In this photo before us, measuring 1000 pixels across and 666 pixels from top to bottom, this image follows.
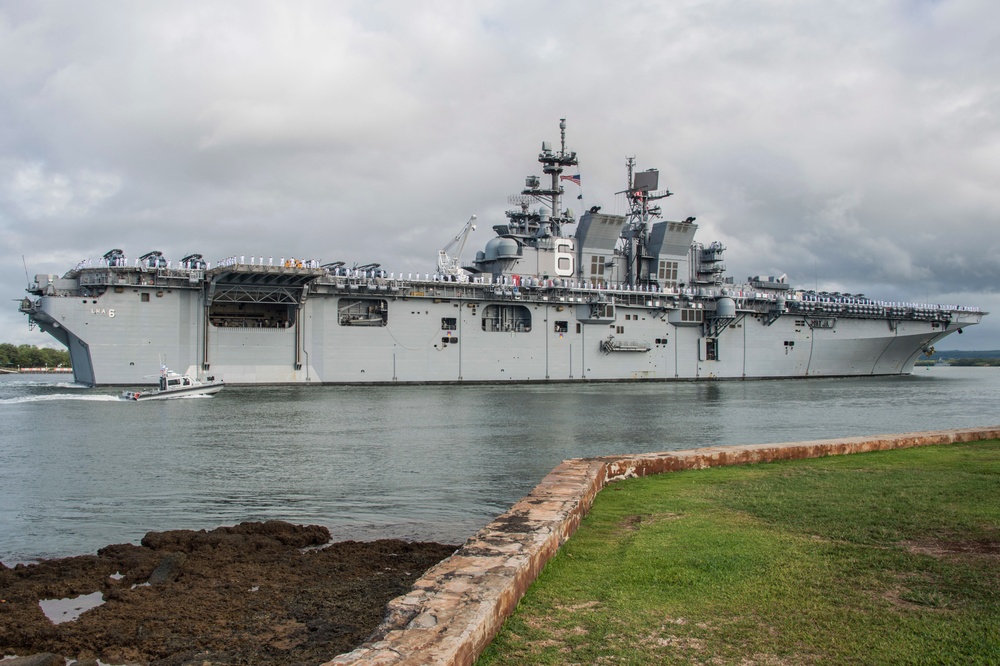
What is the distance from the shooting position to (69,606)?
6.87 m

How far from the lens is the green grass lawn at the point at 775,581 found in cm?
355

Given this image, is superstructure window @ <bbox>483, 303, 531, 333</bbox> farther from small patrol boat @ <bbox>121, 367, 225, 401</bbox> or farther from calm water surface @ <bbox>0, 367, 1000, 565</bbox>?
small patrol boat @ <bbox>121, 367, 225, 401</bbox>

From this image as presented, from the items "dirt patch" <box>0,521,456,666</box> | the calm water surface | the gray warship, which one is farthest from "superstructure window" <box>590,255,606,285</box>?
"dirt patch" <box>0,521,456,666</box>

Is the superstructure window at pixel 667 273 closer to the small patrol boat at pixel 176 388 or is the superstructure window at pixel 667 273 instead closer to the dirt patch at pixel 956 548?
the small patrol boat at pixel 176 388

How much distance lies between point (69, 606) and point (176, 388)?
1066 inches

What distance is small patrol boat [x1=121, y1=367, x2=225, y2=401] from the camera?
30.8 metres

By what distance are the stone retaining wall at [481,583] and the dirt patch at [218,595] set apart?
1.28 m

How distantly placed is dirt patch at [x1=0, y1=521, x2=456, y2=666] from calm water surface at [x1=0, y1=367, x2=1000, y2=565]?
3.46ft

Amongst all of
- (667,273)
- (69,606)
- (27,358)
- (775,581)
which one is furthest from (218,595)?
(27,358)

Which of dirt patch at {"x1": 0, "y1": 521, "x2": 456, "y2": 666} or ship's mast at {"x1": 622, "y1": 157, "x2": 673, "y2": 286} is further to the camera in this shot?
ship's mast at {"x1": 622, "y1": 157, "x2": 673, "y2": 286}

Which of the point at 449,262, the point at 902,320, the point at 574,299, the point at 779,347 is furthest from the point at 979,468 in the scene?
the point at 902,320

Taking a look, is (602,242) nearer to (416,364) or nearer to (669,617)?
(416,364)

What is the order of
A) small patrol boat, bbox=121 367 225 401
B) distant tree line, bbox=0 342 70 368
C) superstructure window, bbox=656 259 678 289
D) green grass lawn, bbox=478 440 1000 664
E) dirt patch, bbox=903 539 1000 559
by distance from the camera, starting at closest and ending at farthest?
green grass lawn, bbox=478 440 1000 664 → dirt patch, bbox=903 539 1000 559 → small patrol boat, bbox=121 367 225 401 → superstructure window, bbox=656 259 678 289 → distant tree line, bbox=0 342 70 368

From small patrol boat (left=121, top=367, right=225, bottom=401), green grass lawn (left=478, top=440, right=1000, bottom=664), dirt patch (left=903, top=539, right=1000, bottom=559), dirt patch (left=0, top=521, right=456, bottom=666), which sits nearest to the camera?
green grass lawn (left=478, top=440, right=1000, bottom=664)
